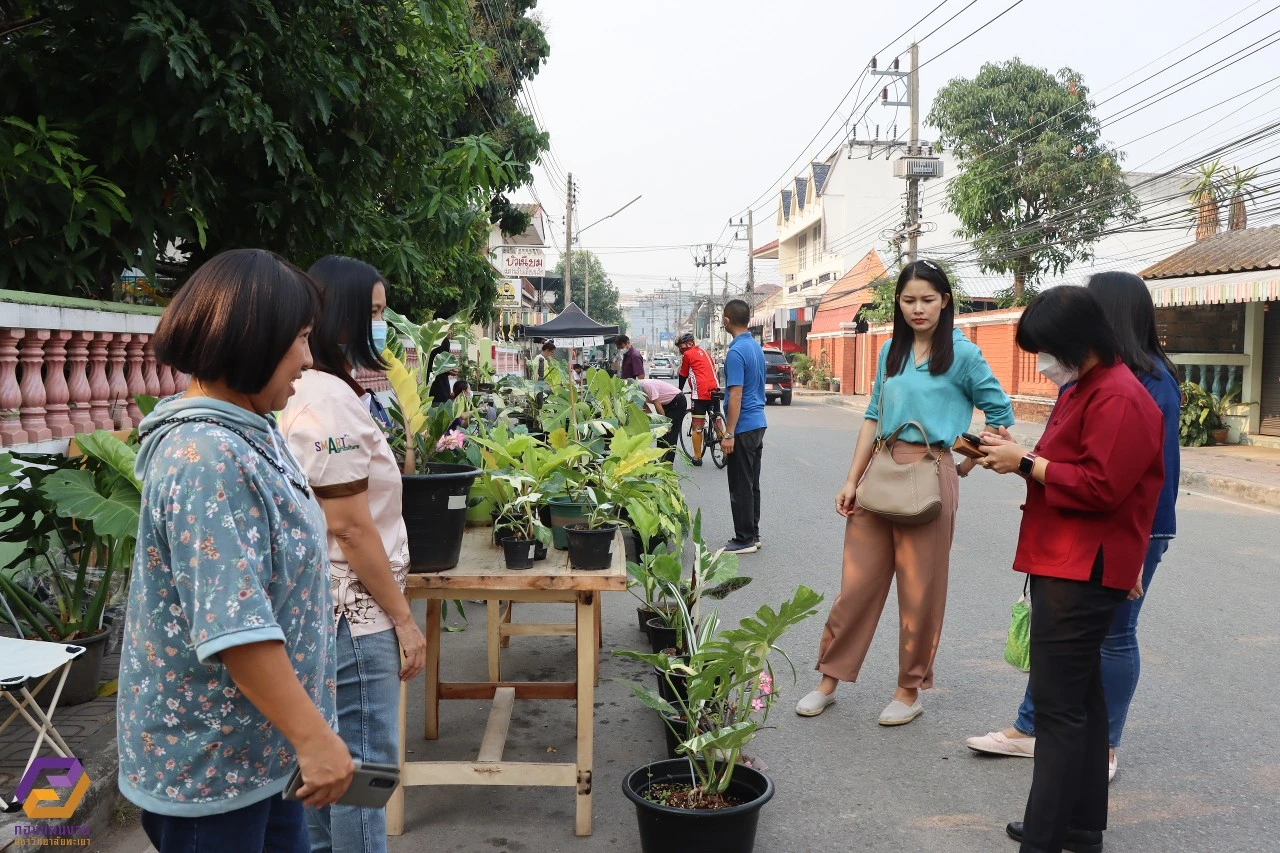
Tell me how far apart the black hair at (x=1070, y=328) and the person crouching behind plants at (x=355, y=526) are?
1.80m

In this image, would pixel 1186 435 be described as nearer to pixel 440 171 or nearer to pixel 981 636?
pixel 981 636

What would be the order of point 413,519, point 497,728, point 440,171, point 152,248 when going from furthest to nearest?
point 440,171 → point 152,248 → point 497,728 → point 413,519

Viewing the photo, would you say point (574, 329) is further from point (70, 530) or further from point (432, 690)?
point (432, 690)

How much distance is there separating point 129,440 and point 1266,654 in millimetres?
5761

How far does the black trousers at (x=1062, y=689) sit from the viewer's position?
281 cm

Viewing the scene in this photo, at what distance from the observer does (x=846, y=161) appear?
161 feet

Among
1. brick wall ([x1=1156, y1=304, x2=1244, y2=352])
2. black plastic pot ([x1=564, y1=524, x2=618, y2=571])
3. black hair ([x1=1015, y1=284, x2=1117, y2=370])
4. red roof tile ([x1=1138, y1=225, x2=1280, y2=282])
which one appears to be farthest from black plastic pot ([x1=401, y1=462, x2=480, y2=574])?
brick wall ([x1=1156, y1=304, x2=1244, y2=352])

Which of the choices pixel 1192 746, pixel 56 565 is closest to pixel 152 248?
pixel 56 565

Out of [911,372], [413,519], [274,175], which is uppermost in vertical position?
[274,175]

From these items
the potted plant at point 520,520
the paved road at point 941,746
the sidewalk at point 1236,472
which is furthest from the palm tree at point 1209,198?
the potted plant at point 520,520

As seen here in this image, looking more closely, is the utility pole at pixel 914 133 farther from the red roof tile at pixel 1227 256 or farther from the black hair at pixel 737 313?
the black hair at pixel 737 313

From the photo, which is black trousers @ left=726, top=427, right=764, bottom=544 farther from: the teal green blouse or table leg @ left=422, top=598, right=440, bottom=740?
table leg @ left=422, top=598, right=440, bottom=740

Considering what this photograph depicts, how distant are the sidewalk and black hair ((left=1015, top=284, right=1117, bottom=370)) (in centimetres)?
740

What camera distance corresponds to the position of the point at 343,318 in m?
2.44
